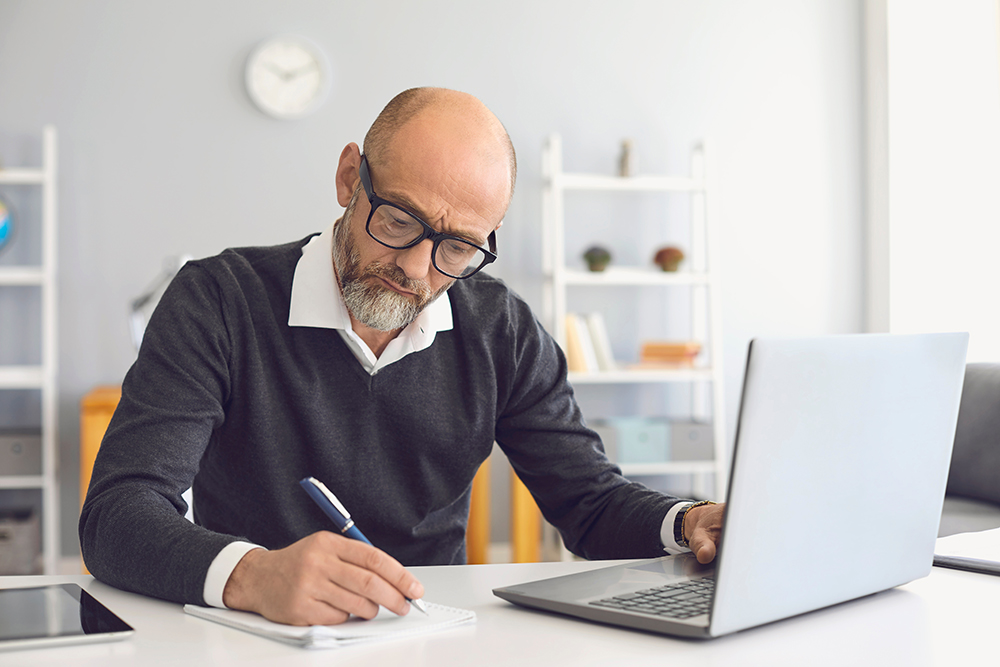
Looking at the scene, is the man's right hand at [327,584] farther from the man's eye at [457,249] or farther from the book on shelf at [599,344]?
the book on shelf at [599,344]

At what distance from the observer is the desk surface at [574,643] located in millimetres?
652

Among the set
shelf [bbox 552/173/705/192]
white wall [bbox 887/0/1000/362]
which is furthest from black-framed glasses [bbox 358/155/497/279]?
white wall [bbox 887/0/1000/362]

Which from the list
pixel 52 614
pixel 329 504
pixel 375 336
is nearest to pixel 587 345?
pixel 375 336

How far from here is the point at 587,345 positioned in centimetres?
334

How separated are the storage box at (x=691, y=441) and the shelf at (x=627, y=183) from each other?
2.97 ft

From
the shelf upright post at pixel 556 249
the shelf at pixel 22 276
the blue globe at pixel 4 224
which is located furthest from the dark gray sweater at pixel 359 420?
the blue globe at pixel 4 224

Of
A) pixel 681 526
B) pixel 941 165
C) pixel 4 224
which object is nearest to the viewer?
pixel 681 526

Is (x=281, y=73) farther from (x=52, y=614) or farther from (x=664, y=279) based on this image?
(x=52, y=614)

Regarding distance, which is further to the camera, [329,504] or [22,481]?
[22,481]

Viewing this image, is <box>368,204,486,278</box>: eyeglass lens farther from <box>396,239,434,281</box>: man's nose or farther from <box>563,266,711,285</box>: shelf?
<box>563,266,711,285</box>: shelf

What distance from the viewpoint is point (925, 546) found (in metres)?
0.86

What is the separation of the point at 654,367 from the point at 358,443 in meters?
2.32

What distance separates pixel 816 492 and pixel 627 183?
278 centimetres

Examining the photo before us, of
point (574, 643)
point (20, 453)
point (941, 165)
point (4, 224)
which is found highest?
point (941, 165)
